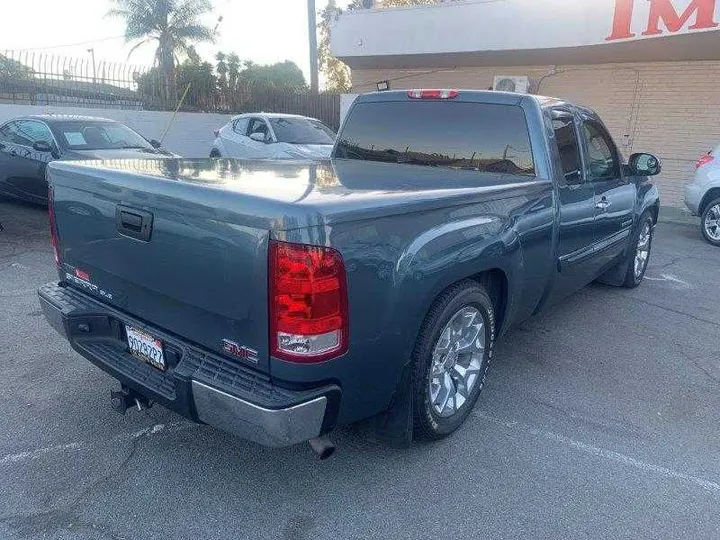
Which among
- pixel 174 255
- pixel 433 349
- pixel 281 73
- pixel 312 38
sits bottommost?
pixel 433 349

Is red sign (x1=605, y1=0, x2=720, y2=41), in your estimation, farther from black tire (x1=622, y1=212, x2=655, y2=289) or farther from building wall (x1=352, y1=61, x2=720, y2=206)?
black tire (x1=622, y1=212, x2=655, y2=289)

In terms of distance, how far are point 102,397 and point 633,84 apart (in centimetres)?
1298

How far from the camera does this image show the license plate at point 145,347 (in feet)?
8.61

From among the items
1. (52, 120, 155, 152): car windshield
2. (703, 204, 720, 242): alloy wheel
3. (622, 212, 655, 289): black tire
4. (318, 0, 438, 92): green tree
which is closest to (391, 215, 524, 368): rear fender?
(622, 212, 655, 289): black tire

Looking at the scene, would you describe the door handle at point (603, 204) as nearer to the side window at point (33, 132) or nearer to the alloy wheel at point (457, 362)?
the alloy wheel at point (457, 362)

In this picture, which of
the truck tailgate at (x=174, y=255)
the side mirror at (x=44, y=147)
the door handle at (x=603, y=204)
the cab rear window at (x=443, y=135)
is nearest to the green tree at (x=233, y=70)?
the side mirror at (x=44, y=147)

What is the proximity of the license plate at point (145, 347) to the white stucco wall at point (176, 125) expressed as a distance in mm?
13501

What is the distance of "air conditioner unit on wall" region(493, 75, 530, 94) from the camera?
1385 centimetres

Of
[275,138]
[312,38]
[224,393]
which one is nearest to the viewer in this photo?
[224,393]

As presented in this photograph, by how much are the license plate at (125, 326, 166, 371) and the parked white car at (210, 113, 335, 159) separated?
29.7 feet

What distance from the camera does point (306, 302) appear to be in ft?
7.08

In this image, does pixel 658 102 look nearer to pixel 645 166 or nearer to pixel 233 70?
pixel 645 166

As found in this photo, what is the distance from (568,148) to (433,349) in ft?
7.16

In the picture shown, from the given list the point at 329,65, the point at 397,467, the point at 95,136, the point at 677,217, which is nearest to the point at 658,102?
the point at 677,217
